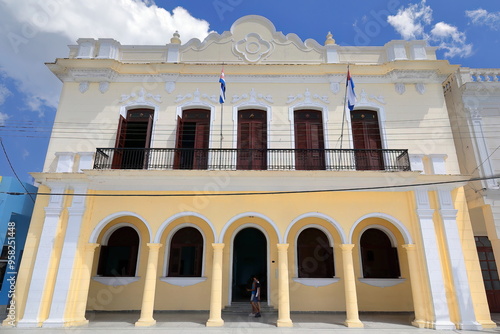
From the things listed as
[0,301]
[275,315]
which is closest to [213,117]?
[275,315]

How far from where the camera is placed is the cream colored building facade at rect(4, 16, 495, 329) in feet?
25.8

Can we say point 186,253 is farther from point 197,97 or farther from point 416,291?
point 416,291

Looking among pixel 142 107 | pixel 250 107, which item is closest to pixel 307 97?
pixel 250 107

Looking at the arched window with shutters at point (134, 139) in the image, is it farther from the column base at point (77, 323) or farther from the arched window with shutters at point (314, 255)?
the arched window with shutters at point (314, 255)

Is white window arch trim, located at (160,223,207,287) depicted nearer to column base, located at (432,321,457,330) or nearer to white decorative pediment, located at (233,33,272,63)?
white decorative pediment, located at (233,33,272,63)

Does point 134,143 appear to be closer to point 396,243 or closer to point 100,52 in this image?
point 100,52

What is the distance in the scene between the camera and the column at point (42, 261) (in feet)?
24.3

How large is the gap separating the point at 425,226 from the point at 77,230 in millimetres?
9039

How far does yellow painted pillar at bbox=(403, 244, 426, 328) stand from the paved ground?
0.29 metres

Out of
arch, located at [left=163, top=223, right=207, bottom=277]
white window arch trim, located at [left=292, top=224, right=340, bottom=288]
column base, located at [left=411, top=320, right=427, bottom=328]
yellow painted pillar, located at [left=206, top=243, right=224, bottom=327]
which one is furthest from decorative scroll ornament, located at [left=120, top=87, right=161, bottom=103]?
column base, located at [left=411, top=320, right=427, bottom=328]

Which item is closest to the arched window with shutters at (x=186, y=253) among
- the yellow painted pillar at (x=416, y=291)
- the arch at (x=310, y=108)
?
the arch at (x=310, y=108)

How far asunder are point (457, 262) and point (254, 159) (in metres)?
5.86

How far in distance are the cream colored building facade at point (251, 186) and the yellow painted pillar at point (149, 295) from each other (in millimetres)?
37

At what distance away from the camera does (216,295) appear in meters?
7.66
